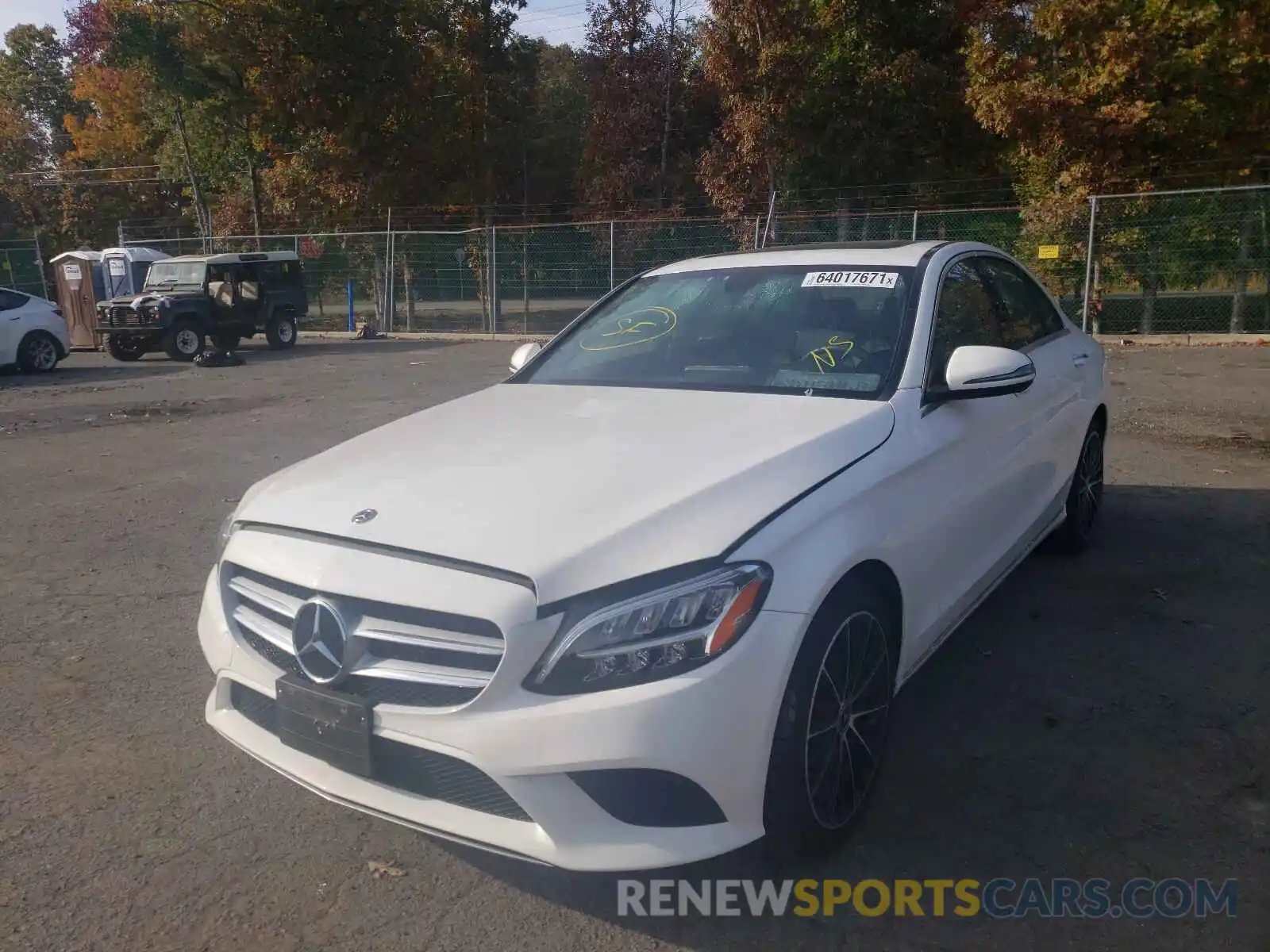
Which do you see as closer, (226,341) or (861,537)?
(861,537)

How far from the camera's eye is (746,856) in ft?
9.21

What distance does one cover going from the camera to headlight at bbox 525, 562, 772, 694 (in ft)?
7.57

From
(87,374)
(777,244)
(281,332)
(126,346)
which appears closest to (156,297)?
(126,346)

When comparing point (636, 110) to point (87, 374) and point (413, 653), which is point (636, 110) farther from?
point (413, 653)

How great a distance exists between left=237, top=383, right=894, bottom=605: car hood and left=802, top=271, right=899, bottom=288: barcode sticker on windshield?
68cm

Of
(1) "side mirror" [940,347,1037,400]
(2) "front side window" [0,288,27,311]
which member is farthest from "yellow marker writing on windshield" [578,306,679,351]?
(2) "front side window" [0,288,27,311]

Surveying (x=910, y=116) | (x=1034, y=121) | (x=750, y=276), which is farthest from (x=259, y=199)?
(x=750, y=276)

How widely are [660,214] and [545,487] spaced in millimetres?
23735

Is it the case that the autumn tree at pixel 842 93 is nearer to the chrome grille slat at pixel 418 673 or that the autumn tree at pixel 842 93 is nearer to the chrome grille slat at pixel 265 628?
the chrome grille slat at pixel 265 628

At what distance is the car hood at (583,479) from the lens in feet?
7.97

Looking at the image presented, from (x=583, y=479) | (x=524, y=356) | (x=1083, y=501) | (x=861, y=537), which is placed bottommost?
(x=1083, y=501)

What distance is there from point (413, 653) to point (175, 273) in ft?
63.6

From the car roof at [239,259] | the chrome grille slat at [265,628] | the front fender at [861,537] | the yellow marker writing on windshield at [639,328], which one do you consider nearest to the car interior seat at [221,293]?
the car roof at [239,259]

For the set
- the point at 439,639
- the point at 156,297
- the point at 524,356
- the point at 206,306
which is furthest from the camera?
the point at 206,306
